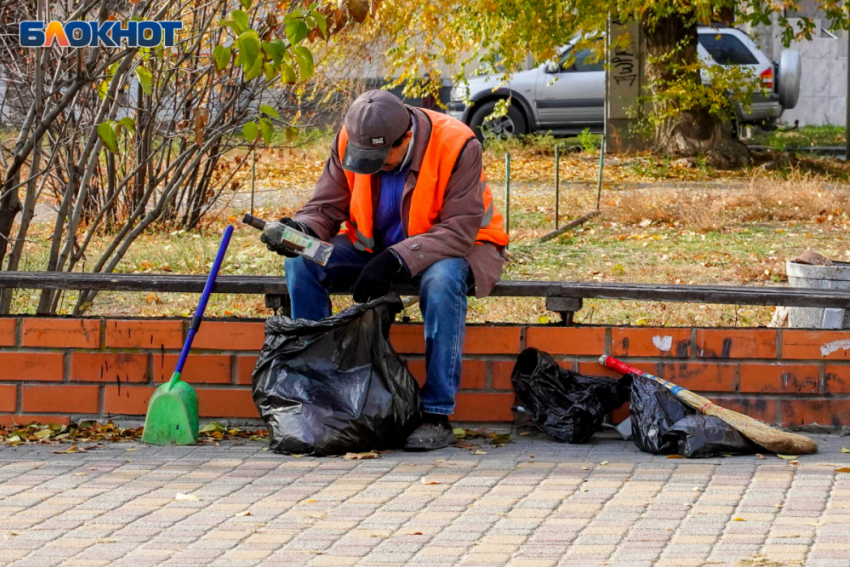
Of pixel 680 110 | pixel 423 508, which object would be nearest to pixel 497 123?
pixel 680 110

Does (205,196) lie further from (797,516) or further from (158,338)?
(797,516)

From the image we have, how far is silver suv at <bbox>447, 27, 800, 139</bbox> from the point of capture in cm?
1540

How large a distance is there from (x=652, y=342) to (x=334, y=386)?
3.99 ft

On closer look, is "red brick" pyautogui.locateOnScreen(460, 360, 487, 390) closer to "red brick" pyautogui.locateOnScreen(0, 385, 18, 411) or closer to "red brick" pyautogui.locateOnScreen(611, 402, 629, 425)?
"red brick" pyautogui.locateOnScreen(611, 402, 629, 425)

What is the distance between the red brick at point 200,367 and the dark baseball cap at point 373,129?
911 millimetres

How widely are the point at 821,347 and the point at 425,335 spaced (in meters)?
1.47

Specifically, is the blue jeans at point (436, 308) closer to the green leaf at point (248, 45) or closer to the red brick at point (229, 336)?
the red brick at point (229, 336)

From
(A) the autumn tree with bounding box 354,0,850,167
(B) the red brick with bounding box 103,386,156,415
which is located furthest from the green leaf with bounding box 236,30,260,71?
(A) the autumn tree with bounding box 354,0,850,167

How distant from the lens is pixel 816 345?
13.8 feet

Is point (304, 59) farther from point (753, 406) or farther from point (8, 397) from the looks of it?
point (753, 406)

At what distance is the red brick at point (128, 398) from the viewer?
14.3 ft

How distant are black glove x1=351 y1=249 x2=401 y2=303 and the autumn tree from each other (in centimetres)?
639

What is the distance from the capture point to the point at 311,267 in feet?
13.8

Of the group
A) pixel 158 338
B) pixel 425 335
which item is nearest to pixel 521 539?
pixel 425 335
